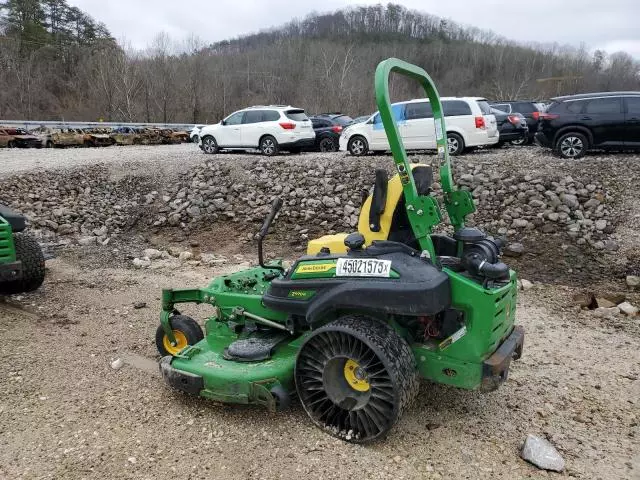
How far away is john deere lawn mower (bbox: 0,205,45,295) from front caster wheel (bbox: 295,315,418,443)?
12.9ft

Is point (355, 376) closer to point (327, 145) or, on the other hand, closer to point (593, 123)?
point (593, 123)

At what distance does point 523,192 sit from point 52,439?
8583mm

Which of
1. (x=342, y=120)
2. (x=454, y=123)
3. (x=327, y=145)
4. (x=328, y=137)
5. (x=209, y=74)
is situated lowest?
(x=327, y=145)

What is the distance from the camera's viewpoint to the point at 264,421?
12.6ft

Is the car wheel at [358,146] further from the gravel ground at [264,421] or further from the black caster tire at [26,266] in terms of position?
the black caster tire at [26,266]

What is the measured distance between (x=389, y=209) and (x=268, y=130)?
488 inches

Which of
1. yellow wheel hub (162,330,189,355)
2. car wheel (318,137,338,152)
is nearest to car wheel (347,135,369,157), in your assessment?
car wheel (318,137,338,152)

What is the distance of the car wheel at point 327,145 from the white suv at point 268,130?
4.52 ft

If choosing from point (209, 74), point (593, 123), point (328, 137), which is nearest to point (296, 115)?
point (328, 137)

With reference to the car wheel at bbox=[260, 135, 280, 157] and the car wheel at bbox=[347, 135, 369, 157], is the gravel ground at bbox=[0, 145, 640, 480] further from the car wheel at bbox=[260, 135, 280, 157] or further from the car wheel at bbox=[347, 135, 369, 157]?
the car wheel at bbox=[260, 135, 280, 157]

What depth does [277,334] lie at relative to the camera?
4270 mm

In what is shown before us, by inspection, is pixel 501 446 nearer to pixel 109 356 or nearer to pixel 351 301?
pixel 351 301

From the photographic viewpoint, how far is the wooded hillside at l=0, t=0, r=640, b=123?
45156mm

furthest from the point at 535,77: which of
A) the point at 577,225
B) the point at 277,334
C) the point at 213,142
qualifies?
the point at 277,334
